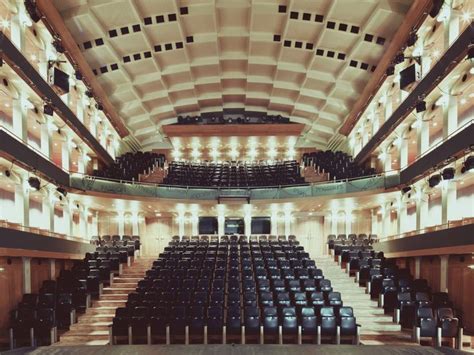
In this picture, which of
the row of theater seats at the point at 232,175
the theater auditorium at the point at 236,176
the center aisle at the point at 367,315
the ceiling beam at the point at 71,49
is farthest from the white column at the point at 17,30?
the center aisle at the point at 367,315

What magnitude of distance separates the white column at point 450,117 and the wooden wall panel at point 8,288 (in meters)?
10.9

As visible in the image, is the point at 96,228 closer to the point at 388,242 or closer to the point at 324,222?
the point at 324,222

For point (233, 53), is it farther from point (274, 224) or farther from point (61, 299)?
point (61, 299)

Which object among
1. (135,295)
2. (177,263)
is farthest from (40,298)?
(177,263)

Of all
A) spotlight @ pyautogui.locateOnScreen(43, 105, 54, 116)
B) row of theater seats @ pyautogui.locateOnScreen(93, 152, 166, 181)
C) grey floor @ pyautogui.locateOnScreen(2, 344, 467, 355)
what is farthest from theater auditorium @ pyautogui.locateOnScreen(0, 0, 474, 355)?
spotlight @ pyautogui.locateOnScreen(43, 105, 54, 116)

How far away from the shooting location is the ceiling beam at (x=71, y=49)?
11.4m

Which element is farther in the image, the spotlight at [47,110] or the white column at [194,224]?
the white column at [194,224]

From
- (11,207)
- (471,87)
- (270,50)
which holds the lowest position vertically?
(11,207)

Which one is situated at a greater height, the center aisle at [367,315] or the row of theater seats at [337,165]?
the row of theater seats at [337,165]

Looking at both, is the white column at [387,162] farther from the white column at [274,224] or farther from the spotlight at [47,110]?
the spotlight at [47,110]

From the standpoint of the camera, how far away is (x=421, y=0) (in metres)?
11.0

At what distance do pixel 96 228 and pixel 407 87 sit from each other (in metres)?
13.7

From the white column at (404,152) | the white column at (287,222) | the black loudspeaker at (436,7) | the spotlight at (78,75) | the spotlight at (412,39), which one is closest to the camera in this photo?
the black loudspeaker at (436,7)

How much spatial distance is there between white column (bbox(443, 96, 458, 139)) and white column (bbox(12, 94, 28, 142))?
10.7 meters
